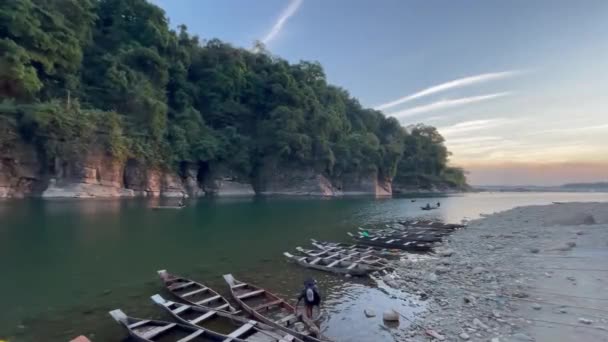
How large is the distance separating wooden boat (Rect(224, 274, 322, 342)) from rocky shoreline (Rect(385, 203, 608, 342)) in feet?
8.27

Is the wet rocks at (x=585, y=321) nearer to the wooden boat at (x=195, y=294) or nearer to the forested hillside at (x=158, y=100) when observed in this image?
the wooden boat at (x=195, y=294)

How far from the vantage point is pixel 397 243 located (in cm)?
2025

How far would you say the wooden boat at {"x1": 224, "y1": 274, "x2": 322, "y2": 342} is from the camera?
762 cm

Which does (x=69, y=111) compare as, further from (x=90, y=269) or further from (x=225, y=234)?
(x=90, y=269)

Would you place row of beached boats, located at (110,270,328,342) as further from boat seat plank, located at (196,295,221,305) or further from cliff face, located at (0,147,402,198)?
cliff face, located at (0,147,402,198)

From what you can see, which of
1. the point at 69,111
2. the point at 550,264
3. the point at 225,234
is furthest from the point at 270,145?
the point at 550,264

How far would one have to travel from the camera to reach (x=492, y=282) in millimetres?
11539

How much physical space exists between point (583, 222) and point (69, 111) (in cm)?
6579

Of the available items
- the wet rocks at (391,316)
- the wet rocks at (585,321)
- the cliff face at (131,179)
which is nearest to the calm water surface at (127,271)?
the wet rocks at (391,316)

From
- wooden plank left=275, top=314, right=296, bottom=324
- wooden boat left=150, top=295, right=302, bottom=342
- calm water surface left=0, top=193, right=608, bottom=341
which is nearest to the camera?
wooden boat left=150, top=295, right=302, bottom=342

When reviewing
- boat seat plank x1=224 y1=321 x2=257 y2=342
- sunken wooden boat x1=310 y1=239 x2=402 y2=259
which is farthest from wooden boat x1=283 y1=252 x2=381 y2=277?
boat seat plank x1=224 y1=321 x2=257 y2=342

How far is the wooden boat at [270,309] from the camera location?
7625 mm

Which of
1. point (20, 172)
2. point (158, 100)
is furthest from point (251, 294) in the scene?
point (158, 100)

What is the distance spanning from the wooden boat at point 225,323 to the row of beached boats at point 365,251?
6543mm
